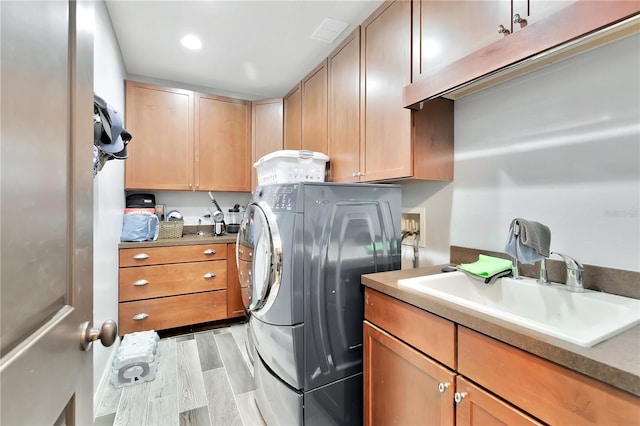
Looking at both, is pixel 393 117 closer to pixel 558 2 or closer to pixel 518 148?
pixel 518 148

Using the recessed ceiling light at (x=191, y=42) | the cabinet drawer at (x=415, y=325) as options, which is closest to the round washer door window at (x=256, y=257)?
the cabinet drawer at (x=415, y=325)

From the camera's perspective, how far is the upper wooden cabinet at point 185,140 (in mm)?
2719

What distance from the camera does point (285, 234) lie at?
140cm

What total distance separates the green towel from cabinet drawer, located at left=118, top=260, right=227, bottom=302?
7.13 ft

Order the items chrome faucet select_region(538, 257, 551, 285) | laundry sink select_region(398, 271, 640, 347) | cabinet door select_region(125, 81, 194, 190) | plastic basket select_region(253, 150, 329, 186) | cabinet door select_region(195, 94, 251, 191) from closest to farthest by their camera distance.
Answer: laundry sink select_region(398, 271, 640, 347) → chrome faucet select_region(538, 257, 551, 285) → plastic basket select_region(253, 150, 329, 186) → cabinet door select_region(125, 81, 194, 190) → cabinet door select_region(195, 94, 251, 191)

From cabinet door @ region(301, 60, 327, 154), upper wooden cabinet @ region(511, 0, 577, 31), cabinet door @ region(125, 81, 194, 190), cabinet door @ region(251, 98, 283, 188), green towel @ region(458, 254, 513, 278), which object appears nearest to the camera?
upper wooden cabinet @ region(511, 0, 577, 31)

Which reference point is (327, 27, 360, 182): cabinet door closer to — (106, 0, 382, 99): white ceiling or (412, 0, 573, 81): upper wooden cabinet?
(106, 0, 382, 99): white ceiling

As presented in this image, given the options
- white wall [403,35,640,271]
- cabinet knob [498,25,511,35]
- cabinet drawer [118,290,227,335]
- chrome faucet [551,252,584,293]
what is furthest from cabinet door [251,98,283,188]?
chrome faucet [551,252,584,293]

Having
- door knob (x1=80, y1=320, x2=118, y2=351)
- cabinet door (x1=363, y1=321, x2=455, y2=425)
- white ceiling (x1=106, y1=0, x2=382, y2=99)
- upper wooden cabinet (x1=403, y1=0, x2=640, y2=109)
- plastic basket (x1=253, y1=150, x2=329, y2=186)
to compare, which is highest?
white ceiling (x1=106, y1=0, x2=382, y2=99)

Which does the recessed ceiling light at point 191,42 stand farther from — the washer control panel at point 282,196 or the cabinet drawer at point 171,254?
the cabinet drawer at point 171,254

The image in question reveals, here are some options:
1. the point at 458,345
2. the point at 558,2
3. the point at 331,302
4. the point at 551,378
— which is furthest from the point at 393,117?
the point at 551,378

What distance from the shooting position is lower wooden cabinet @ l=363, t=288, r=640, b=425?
0.64 meters

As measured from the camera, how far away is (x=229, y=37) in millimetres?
2225

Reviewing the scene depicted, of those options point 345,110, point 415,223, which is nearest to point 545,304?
point 415,223
